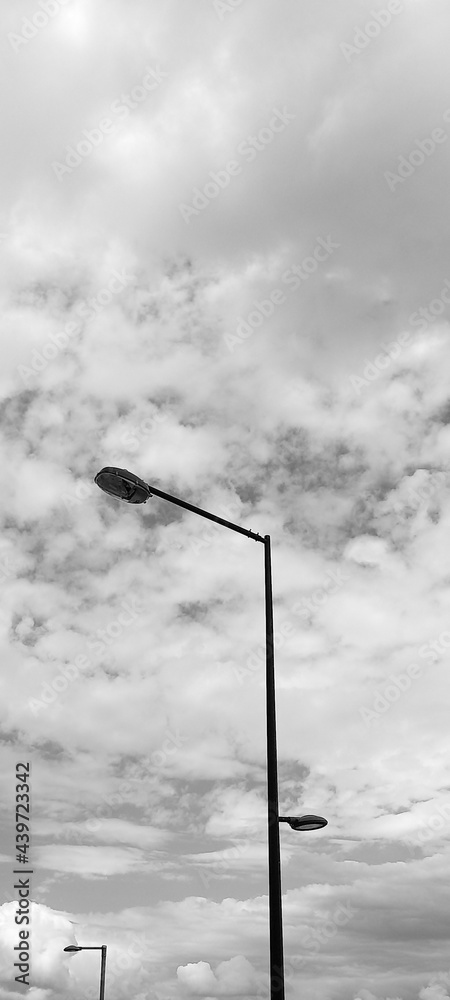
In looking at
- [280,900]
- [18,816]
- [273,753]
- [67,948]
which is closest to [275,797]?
[273,753]

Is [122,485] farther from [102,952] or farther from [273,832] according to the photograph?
[102,952]

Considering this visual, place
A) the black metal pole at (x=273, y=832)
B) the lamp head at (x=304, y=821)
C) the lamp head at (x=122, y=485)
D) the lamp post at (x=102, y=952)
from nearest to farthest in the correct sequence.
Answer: the black metal pole at (x=273, y=832) < the lamp head at (x=304, y=821) < the lamp head at (x=122, y=485) < the lamp post at (x=102, y=952)

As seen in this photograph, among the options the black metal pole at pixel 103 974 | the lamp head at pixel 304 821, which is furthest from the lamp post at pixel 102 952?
the lamp head at pixel 304 821

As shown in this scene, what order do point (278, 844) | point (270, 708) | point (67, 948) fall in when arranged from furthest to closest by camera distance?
point (67, 948) → point (270, 708) → point (278, 844)

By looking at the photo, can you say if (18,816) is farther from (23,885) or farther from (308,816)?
(308,816)

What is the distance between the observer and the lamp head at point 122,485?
10.1 meters

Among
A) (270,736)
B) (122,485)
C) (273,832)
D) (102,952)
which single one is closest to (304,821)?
(273,832)

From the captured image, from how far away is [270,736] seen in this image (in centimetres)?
948

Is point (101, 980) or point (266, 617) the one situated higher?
point (266, 617)

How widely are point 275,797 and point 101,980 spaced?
108 ft

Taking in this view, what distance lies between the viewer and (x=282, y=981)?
8.30 meters

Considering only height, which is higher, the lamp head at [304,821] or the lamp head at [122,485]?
the lamp head at [122,485]

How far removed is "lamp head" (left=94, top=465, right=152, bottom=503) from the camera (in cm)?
1008

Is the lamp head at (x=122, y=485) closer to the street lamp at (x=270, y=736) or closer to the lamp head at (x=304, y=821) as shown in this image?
the street lamp at (x=270, y=736)
